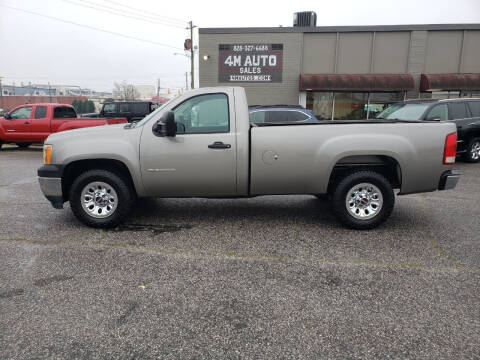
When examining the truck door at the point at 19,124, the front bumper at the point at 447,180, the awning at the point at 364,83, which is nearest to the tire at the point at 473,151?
the front bumper at the point at 447,180

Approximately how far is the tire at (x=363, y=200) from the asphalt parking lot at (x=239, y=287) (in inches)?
7.5

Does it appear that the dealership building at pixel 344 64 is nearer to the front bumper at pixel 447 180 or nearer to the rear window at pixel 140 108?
the rear window at pixel 140 108

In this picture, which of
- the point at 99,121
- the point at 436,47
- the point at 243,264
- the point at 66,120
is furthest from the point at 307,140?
the point at 436,47

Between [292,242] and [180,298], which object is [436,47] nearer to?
[292,242]

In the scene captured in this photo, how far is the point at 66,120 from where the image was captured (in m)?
13.5

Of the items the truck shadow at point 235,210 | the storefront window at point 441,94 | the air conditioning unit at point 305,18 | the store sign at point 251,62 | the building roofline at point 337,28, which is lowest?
the truck shadow at point 235,210

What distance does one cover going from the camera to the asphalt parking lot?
2521 mm

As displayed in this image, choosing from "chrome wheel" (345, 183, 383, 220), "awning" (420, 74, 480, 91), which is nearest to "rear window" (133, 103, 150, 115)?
"chrome wheel" (345, 183, 383, 220)

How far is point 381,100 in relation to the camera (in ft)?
73.0

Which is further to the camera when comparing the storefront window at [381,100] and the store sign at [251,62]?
the store sign at [251,62]

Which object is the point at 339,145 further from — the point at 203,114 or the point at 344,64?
the point at 344,64

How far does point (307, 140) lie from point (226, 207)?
2.07 meters

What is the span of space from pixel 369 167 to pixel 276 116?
15.3 ft

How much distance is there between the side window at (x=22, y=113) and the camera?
13602 mm
